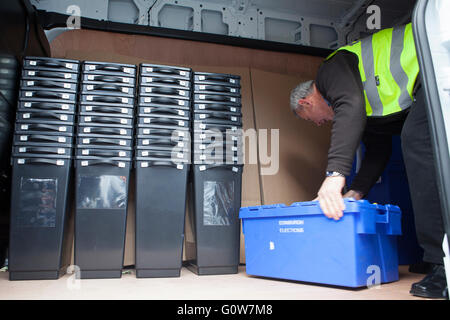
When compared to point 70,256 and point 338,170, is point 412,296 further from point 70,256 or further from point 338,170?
point 70,256

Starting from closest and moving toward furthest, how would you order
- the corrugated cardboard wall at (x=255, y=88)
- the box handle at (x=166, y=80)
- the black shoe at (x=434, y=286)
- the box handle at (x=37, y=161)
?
the black shoe at (x=434, y=286) → the box handle at (x=37, y=161) → the box handle at (x=166, y=80) → the corrugated cardboard wall at (x=255, y=88)

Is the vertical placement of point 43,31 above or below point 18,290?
above

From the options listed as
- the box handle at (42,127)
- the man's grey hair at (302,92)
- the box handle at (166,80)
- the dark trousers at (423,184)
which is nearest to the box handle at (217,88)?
the box handle at (166,80)

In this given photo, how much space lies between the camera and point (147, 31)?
2682mm

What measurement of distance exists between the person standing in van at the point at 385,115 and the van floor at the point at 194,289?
0.80 feet

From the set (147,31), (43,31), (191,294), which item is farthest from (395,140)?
(43,31)

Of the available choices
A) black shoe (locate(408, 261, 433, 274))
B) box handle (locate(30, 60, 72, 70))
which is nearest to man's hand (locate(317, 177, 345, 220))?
black shoe (locate(408, 261, 433, 274))

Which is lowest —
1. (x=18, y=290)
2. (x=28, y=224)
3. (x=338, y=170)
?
(x=18, y=290)

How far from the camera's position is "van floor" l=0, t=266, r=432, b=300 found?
1278 millimetres

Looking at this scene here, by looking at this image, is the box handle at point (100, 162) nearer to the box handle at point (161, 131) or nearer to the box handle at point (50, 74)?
the box handle at point (161, 131)

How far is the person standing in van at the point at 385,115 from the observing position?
1.24 meters

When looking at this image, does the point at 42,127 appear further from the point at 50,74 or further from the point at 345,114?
the point at 345,114

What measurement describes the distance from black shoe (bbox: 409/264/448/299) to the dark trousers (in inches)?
1.9
